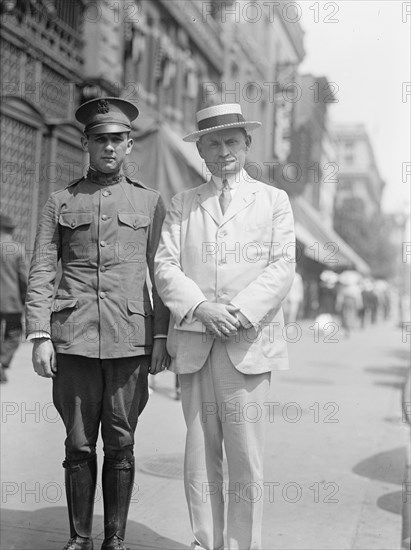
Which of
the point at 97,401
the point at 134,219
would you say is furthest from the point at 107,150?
the point at 97,401

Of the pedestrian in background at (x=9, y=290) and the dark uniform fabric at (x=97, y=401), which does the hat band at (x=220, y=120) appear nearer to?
the dark uniform fabric at (x=97, y=401)

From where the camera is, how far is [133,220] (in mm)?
3299

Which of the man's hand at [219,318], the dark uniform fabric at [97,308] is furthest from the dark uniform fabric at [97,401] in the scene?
the man's hand at [219,318]

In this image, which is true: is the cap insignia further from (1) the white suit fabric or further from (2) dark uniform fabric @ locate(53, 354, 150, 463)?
(2) dark uniform fabric @ locate(53, 354, 150, 463)

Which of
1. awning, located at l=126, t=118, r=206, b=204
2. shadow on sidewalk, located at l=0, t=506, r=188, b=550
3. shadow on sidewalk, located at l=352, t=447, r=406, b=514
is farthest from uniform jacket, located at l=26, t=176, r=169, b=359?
awning, located at l=126, t=118, r=206, b=204

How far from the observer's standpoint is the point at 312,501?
4.43m

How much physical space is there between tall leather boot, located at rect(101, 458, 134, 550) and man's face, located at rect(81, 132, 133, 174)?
1.34m

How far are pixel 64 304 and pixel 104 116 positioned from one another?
877mm

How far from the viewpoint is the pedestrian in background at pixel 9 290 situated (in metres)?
8.08

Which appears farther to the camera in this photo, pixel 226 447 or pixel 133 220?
pixel 133 220

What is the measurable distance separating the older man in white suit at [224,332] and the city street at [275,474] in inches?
6.3

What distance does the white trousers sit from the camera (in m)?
3.08

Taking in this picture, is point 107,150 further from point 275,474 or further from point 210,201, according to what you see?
point 275,474

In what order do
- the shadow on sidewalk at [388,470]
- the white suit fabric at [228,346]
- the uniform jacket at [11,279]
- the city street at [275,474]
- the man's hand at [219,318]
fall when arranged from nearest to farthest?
1. the man's hand at [219,318]
2. the white suit fabric at [228,346]
3. the city street at [275,474]
4. the shadow on sidewalk at [388,470]
5. the uniform jacket at [11,279]
